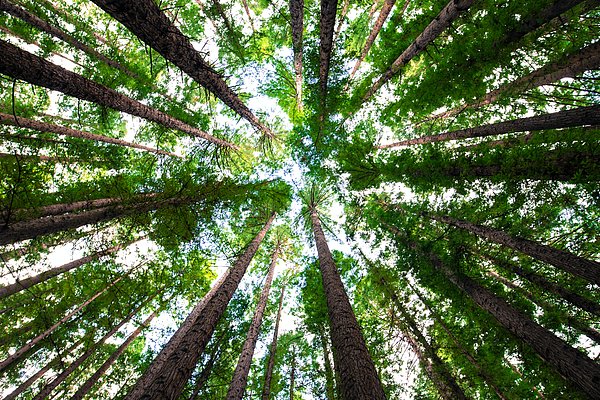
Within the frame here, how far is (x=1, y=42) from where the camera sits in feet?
12.2

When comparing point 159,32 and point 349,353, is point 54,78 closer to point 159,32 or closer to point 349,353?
point 159,32

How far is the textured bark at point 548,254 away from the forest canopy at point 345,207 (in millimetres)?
45

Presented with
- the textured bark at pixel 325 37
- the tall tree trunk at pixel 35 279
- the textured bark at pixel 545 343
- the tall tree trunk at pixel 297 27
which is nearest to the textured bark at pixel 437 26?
the textured bark at pixel 325 37

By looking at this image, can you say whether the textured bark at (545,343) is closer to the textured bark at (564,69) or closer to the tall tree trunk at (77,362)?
the textured bark at (564,69)

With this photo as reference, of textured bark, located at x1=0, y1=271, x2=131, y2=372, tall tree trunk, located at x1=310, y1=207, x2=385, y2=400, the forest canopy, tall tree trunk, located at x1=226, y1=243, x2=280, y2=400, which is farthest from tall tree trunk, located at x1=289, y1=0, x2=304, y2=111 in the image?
tall tree trunk, located at x1=226, y1=243, x2=280, y2=400

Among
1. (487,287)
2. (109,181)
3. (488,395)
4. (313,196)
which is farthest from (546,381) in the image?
(109,181)

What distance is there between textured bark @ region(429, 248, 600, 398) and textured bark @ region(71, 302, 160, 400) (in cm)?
1123

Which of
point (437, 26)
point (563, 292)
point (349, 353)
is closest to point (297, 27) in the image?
point (437, 26)

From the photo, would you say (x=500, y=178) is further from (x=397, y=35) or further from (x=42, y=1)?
(x=42, y=1)

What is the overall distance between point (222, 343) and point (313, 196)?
320 inches

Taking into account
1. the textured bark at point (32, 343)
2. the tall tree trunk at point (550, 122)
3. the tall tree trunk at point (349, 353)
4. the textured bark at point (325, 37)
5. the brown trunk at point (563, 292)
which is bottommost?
the tall tree trunk at point (349, 353)

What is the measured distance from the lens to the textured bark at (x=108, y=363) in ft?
28.2

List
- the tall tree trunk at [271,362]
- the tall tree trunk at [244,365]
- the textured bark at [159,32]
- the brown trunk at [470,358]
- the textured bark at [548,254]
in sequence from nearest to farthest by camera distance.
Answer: the textured bark at [159,32], the textured bark at [548,254], the tall tree trunk at [244,365], the brown trunk at [470,358], the tall tree trunk at [271,362]

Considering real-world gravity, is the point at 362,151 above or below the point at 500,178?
above
